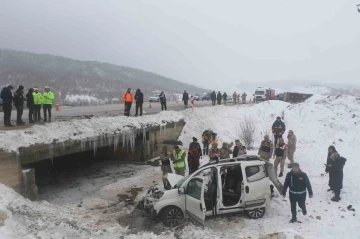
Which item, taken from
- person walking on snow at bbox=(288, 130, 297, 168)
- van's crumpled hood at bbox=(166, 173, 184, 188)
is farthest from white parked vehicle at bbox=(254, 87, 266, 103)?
van's crumpled hood at bbox=(166, 173, 184, 188)

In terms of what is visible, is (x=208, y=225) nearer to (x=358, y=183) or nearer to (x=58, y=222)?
(x=58, y=222)

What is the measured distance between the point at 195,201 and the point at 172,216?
Answer: 91cm

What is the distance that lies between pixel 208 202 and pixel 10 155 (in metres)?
6.24

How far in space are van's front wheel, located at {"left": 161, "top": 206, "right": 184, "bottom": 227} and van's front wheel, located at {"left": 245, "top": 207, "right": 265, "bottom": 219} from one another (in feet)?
6.41

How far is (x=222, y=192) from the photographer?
8.75 m

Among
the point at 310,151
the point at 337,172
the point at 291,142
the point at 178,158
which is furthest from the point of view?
the point at 310,151

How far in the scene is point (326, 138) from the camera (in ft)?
62.5

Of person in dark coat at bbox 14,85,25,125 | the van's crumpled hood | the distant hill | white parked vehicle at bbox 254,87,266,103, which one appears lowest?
the van's crumpled hood

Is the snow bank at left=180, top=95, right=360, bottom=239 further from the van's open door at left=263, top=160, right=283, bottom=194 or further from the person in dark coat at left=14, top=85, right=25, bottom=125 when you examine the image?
the person in dark coat at left=14, top=85, right=25, bottom=125

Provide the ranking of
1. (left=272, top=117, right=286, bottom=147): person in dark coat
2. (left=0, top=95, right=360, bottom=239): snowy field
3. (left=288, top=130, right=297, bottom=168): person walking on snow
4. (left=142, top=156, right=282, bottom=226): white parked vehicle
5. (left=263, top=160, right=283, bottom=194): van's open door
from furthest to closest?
(left=272, top=117, right=286, bottom=147): person in dark coat
(left=288, top=130, right=297, bottom=168): person walking on snow
(left=263, top=160, right=283, bottom=194): van's open door
(left=142, top=156, right=282, bottom=226): white parked vehicle
(left=0, top=95, right=360, bottom=239): snowy field

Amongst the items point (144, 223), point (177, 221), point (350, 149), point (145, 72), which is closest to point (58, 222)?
point (144, 223)

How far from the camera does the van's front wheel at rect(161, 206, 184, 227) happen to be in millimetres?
8656

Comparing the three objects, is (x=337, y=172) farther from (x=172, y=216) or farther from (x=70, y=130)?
(x=70, y=130)

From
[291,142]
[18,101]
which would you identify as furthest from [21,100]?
[291,142]
